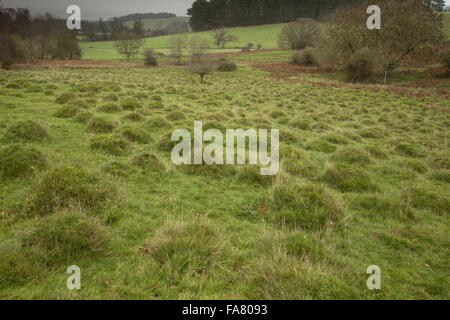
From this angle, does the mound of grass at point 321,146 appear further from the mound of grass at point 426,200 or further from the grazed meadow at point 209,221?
the mound of grass at point 426,200

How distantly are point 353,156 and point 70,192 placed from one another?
8301mm

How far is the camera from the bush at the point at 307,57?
4759 cm

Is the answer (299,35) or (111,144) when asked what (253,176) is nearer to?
(111,144)

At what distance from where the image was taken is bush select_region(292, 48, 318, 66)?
1874 inches

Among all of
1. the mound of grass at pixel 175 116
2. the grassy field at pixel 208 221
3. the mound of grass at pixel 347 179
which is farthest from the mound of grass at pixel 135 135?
the mound of grass at pixel 347 179

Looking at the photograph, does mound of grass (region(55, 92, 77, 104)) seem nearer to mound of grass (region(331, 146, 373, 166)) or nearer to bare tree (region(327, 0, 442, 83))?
mound of grass (region(331, 146, 373, 166))

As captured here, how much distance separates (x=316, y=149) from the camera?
10484mm

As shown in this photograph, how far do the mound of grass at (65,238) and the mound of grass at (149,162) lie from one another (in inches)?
122

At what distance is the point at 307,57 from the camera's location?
1902 inches

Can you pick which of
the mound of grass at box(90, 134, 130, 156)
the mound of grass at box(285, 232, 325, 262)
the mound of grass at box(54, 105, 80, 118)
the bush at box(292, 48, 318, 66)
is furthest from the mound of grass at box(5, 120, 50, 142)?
the bush at box(292, 48, 318, 66)

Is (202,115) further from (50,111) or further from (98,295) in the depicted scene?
(98,295)

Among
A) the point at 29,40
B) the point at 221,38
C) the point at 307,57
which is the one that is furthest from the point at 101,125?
the point at 221,38
